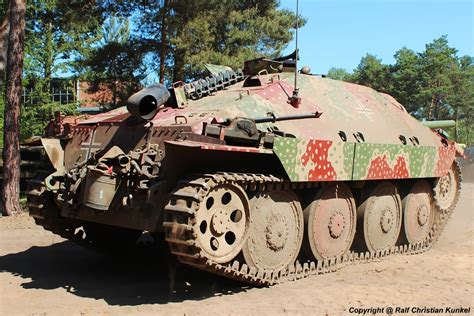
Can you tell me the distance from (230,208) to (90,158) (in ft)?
6.69

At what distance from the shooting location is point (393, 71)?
4566 centimetres

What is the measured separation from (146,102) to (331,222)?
3.26 m

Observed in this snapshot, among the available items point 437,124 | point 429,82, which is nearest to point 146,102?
point 437,124

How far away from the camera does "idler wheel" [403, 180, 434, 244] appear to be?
31.9 feet

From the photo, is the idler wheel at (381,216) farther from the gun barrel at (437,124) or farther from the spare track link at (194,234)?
the gun barrel at (437,124)

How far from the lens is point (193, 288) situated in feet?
22.7

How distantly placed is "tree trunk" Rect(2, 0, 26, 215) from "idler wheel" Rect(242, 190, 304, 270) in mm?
8564

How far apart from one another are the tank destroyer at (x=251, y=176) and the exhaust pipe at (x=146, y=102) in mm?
19

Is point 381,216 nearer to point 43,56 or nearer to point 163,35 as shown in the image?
point 163,35

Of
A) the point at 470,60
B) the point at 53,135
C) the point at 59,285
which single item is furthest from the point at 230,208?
the point at 470,60

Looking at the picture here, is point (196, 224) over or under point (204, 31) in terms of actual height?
under

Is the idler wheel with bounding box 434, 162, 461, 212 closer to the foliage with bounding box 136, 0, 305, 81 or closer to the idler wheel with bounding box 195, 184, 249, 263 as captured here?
the idler wheel with bounding box 195, 184, 249, 263

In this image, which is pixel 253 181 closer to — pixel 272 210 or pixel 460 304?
pixel 272 210

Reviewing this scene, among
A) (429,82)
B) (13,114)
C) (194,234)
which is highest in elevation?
(429,82)
